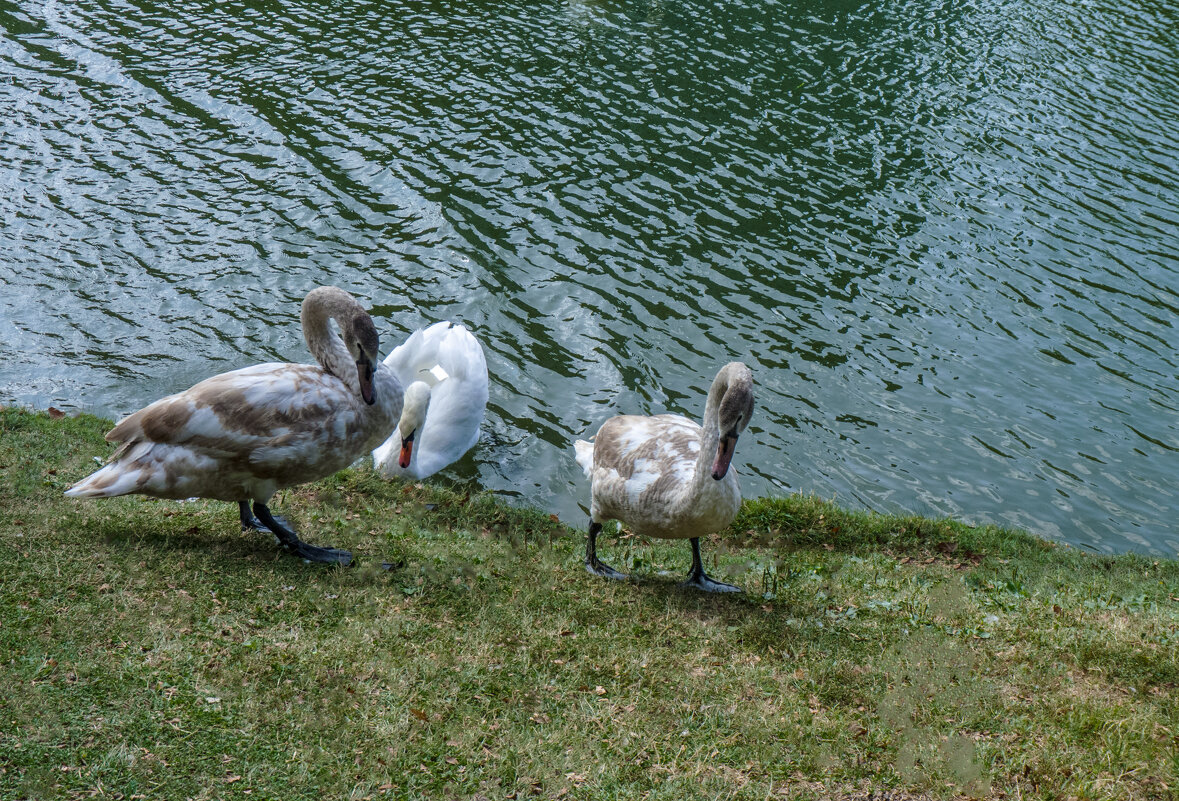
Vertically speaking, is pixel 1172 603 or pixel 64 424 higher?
pixel 1172 603

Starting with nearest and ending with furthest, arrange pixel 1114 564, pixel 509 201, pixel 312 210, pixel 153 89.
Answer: pixel 1114 564 < pixel 312 210 < pixel 509 201 < pixel 153 89

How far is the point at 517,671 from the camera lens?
6891mm

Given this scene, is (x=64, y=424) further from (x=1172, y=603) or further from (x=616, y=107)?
(x=616, y=107)

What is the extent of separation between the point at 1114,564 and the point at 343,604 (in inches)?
328

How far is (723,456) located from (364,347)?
3181 millimetres

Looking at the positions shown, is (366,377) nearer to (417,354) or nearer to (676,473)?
(676,473)

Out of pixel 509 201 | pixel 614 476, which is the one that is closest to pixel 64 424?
pixel 614 476

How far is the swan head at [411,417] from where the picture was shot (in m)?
11.0

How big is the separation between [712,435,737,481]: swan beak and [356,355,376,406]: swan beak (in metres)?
3.05

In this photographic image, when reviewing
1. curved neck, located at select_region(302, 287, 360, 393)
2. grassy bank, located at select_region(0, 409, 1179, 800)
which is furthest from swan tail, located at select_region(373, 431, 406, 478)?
curved neck, located at select_region(302, 287, 360, 393)

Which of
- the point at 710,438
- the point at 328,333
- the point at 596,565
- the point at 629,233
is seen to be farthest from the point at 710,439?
the point at 629,233

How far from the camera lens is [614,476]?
8.84 m

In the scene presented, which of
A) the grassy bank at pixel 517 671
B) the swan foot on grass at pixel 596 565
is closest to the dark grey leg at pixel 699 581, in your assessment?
the grassy bank at pixel 517 671

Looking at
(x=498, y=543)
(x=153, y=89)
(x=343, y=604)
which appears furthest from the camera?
(x=153, y=89)
